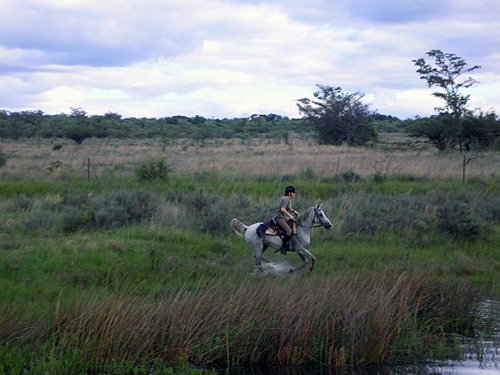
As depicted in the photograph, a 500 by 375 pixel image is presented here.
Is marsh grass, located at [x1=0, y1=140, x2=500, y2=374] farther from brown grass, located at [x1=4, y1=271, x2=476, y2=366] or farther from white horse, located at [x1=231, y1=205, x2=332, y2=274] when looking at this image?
white horse, located at [x1=231, y1=205, x2=332, y2=274]

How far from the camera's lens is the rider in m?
11.2

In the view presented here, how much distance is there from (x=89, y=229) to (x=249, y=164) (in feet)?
41.3

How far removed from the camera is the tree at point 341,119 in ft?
150

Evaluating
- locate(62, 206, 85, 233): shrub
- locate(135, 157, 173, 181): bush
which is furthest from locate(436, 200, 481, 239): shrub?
locate(135, 157, 173, 181): bush

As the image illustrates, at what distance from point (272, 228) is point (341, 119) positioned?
118 feet

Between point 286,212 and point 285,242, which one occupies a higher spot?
point 286,212

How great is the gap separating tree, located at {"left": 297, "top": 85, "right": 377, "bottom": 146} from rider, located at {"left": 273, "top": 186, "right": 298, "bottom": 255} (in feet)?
113

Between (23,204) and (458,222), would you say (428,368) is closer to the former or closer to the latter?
(458,222)

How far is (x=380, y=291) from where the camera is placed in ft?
28.0

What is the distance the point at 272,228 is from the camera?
1147 cm

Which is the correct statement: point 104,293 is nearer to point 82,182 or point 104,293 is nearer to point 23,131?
point 82,182

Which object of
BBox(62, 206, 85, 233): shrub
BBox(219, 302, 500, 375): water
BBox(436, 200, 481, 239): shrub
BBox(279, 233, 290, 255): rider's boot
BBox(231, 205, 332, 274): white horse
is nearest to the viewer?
BBox(219, 302, 500, 375): water

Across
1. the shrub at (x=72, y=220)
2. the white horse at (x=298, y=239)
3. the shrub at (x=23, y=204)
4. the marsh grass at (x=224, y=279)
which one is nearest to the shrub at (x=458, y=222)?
the marsh grass at (x=224, y=279)

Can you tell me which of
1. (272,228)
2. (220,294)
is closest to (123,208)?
(272,228)
